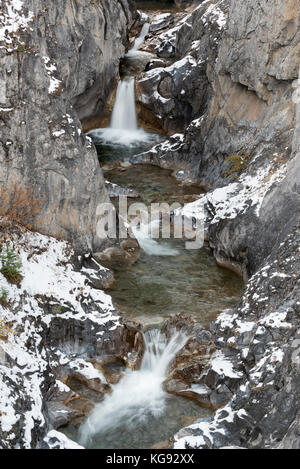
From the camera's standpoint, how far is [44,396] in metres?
11.1

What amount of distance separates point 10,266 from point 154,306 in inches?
157

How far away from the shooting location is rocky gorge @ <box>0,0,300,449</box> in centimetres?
1031

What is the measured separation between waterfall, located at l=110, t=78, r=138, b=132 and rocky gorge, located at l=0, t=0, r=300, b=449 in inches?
222

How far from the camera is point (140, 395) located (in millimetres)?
11930

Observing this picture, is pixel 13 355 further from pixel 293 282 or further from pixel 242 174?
pixel 242 174

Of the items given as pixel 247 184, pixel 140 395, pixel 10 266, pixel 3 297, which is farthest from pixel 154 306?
pixel 247 184

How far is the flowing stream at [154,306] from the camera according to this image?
36.4ft

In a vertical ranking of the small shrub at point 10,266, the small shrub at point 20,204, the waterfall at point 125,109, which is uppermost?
the waterfall at point 125,109

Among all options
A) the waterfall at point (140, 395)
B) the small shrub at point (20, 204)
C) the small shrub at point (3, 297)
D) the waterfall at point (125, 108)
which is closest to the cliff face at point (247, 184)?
the waterfall at point (125, 108)

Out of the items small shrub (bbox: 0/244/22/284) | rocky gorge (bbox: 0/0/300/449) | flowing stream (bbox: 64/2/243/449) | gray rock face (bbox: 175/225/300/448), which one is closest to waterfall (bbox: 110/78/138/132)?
flowing stream (bbox: 64/2/243/449)

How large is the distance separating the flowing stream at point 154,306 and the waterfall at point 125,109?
4372 millimetres

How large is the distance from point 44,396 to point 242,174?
1038cm

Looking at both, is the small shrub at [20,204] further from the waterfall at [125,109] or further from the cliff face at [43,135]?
the waterfall at [125,109]
